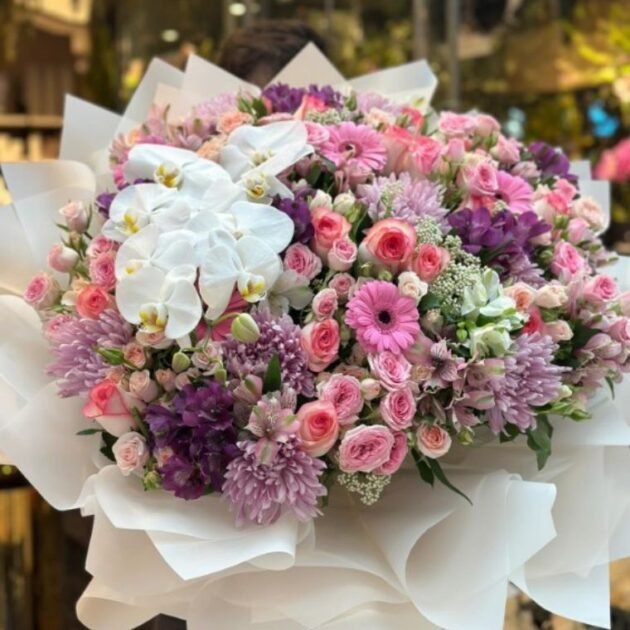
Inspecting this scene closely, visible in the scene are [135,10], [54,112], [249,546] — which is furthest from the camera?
[54,112]

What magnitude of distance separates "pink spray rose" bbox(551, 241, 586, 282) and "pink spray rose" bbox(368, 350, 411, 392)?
19cm

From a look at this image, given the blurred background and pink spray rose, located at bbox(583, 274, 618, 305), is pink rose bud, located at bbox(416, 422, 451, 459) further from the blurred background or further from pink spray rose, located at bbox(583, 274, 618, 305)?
the blurred background

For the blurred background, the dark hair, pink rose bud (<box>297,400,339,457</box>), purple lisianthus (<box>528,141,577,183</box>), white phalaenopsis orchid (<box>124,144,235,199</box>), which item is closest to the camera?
pink rose bud (<box>297,400,339,457</box>)

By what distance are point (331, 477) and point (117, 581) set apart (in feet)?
0.59

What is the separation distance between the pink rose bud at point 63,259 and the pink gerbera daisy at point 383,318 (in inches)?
10.2

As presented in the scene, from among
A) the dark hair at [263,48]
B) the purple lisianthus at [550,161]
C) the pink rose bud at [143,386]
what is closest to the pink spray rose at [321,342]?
the pink rose bud at [143,386]

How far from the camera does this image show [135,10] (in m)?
3.97

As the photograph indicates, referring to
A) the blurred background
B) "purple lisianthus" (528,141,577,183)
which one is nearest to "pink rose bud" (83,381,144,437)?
"purple lisianthus" (528,141,577,183)

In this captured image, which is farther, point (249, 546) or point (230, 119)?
point (230, 119)

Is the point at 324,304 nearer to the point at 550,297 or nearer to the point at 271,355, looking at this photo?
the point at 271,355

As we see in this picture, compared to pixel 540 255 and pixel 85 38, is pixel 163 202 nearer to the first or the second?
pixel 540 255

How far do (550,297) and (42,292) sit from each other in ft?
1.39

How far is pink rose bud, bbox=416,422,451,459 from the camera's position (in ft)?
2.20

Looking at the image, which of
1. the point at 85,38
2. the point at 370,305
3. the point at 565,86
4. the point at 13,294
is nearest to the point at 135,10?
the point at 85,38
